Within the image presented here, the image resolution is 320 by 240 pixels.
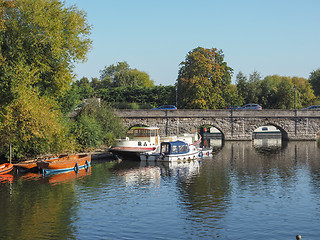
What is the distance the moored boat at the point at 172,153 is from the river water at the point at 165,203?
222cm

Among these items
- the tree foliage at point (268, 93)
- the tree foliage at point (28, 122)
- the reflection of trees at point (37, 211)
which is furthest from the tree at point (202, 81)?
the reflection of trees at point (37, 211)

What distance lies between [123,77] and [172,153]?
107 m

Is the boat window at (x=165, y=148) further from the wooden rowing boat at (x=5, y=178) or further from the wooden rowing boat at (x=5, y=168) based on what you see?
the wooden rowing boat at (x=5, y=178)

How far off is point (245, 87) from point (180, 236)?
3263 inches

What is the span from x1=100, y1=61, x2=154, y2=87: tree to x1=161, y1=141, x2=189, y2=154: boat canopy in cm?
9533

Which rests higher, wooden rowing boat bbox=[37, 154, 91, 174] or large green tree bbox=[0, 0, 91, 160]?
large green tree bbox=[0, 0, 91, 160]

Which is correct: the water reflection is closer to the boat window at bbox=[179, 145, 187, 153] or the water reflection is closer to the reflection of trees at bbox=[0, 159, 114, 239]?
the boat window at bbox=[179, 145, 187, 153]

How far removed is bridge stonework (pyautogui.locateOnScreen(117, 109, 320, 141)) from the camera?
7162 centimetres

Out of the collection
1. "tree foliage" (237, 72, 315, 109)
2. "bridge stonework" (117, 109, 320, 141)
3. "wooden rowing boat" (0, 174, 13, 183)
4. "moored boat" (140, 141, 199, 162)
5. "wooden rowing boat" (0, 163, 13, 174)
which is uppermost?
"tree foliage" (237, 72, 315, 109)

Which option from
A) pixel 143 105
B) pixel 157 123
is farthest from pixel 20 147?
pixel 143 105

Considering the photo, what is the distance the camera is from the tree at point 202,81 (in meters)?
78.6

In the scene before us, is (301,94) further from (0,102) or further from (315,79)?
(0,102)

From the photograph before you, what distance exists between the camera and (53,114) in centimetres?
3975

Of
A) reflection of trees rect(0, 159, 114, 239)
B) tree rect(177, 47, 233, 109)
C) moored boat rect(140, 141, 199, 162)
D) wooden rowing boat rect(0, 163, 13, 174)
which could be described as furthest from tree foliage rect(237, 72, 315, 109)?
wooden rowing boat rect(0, 163, 13, 174)
